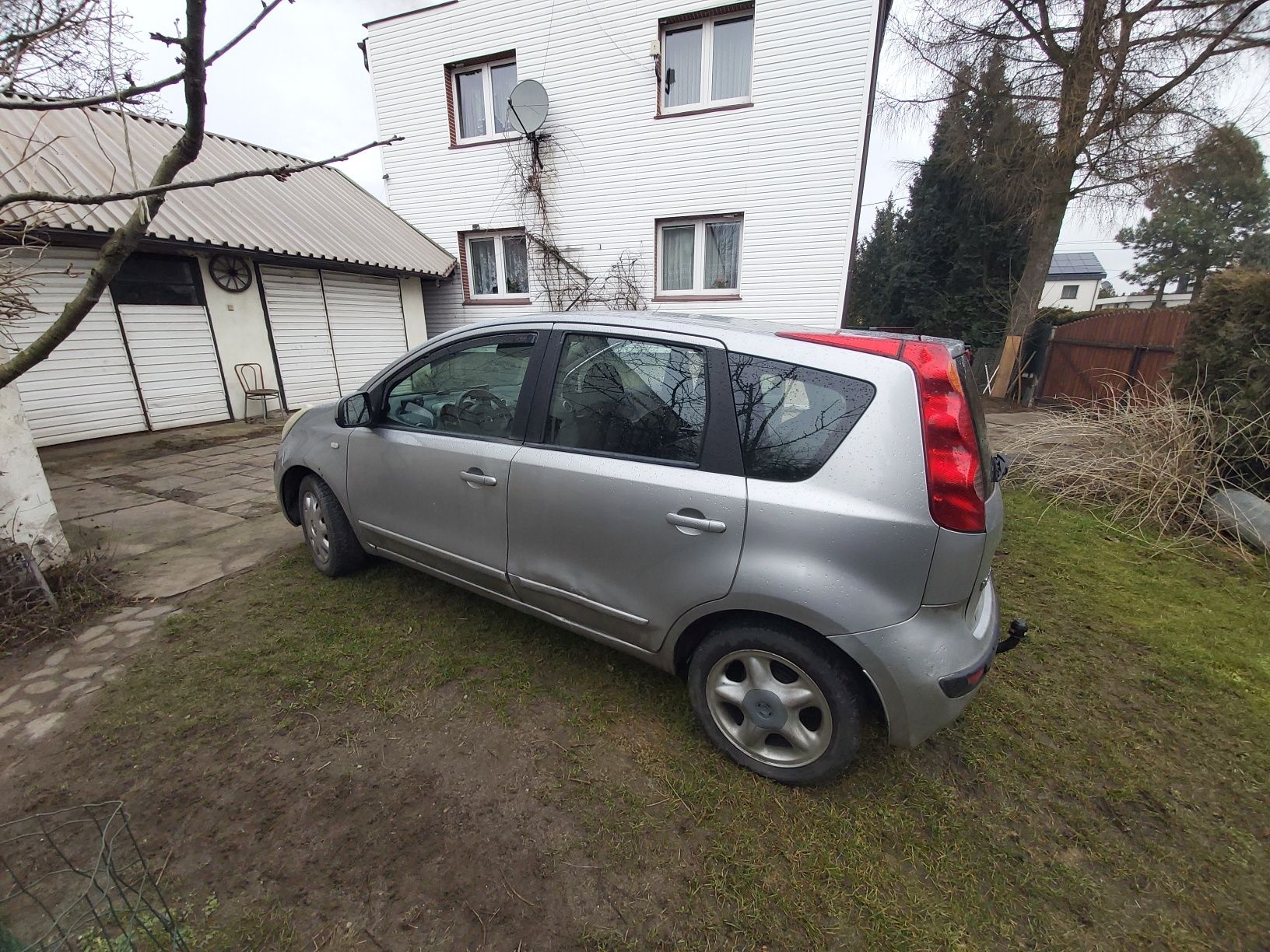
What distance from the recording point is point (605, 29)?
29.6 ft

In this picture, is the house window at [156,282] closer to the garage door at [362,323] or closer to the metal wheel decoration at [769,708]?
the garage door at [362,323]

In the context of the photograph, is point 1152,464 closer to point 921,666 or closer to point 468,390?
point 921,666

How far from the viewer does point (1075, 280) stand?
4350cm

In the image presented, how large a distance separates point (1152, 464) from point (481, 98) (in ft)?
39.7

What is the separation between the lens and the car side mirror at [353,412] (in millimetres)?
2871

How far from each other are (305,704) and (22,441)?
2448mm

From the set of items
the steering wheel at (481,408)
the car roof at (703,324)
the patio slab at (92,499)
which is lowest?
the patio slab at (92,499)

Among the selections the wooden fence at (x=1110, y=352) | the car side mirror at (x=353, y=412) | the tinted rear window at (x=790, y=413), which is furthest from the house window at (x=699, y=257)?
the tinted rear window at (x=790, y=413)

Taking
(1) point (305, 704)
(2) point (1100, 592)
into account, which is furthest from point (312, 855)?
(2) point (1100, 592)

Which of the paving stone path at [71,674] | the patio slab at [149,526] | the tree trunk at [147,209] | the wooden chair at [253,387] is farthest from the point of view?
the wooden chair at [253,387]

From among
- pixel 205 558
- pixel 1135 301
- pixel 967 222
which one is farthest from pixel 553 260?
pixel 1135 301

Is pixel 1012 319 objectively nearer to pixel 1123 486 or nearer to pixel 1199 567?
pixel 1123 486

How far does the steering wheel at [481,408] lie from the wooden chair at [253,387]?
7917mm

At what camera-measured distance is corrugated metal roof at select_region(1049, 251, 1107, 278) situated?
4291cm
